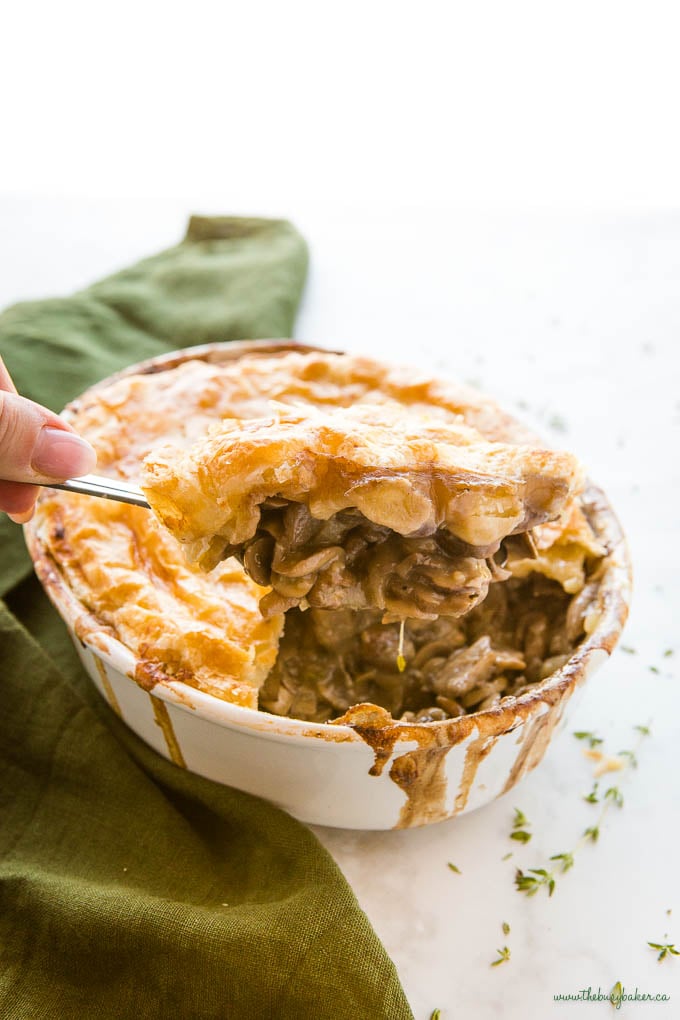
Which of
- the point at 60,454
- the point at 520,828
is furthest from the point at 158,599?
the point at 520,828

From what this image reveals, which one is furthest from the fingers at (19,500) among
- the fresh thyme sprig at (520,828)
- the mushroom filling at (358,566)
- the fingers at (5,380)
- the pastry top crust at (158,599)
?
the fresh thyme sprig at (520,828)

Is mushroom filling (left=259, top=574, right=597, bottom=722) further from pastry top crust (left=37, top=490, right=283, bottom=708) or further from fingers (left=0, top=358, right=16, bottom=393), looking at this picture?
fingers (left=0, top=358, right=16, bottom=393)

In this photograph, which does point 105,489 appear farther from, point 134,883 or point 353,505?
point 134,883

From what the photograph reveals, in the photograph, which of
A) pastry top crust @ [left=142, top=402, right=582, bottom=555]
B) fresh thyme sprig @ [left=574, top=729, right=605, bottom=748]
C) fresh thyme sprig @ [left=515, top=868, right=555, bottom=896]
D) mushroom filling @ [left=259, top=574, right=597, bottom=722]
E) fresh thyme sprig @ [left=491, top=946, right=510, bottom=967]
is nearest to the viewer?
pastry top crust @ [left=142, top=402, right=582, bottom=555]

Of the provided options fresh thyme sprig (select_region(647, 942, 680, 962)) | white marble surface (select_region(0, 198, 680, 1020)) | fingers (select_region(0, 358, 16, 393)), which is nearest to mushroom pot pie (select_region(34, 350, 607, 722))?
fingers (select_region(0, 358, 16, 393))

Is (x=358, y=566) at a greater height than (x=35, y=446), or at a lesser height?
lesser

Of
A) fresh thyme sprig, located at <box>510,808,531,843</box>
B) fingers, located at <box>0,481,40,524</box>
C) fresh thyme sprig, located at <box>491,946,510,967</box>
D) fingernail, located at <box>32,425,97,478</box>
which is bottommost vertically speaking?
A: fresh thyme sprig, located at <box>491,946,510,967</box>
